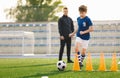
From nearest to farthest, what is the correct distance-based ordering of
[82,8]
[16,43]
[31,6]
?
1. [82,8]
2. [16,43]
3. [31,6]

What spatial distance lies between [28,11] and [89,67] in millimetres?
31946

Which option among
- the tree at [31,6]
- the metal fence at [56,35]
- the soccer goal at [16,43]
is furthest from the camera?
the tree at [31,6]

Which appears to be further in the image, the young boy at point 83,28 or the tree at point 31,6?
the tree at point 31,6

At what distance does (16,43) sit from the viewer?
26.4 m

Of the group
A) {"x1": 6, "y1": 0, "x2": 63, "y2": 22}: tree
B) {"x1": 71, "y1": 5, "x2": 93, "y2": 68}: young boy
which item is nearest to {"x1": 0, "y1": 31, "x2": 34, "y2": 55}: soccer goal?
{"x1": 71, "y1": 5, "x2": 93, "y2": 68}: young boy

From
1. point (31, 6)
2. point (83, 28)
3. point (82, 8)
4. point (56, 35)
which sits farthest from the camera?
point (31, 6)

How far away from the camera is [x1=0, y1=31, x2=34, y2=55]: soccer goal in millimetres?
25711

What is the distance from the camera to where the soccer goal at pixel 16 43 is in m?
25.7

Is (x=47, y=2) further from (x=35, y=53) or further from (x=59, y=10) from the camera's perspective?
(x=35, y=53)

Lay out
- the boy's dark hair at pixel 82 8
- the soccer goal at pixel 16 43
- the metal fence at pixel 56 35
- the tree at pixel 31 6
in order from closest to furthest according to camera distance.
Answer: the boy's dark hair at pixel 82 8 < the metal fence at pixel 56 35 < the soccer goal at pixel 16 43 < the tree at pixel 31 6

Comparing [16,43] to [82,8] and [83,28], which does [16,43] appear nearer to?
[83,28]

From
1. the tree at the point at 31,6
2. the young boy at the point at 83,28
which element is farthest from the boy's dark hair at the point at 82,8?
the tree at the point at 31,6

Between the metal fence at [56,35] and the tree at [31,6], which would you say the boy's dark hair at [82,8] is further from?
the tree at [31,6]

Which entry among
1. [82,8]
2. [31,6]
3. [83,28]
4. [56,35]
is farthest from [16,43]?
[31,6]
